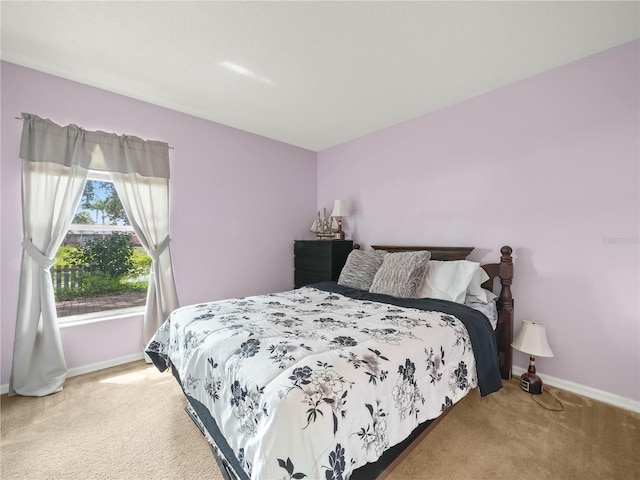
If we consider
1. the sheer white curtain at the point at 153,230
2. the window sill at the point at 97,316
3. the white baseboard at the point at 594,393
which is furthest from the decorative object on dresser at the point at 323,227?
the white baseboard at the point at 594,393

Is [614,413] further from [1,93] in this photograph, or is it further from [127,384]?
[1,93]

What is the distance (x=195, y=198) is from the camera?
3035 millimetres

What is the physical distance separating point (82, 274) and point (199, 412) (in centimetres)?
195

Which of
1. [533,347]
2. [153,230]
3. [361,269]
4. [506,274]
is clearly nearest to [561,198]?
[506,274]

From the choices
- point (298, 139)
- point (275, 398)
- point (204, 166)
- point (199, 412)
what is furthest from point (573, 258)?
point (204, 166)

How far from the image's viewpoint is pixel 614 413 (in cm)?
183

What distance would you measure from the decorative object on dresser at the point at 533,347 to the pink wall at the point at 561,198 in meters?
0.21

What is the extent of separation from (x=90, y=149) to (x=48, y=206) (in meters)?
0.59

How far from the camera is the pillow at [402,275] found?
7.58 feet

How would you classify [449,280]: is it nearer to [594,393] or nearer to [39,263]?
[594,393]

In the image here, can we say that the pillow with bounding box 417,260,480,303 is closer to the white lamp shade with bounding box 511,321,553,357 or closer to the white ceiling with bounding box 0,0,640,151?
the white lamp shade with bounding box 511,321,553,357

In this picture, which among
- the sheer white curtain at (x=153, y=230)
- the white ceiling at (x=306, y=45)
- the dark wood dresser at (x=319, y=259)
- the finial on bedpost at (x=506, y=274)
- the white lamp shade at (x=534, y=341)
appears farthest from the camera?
the dark wood dresser at (x=319, y=259)

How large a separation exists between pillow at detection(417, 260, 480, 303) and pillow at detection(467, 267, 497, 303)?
0.05 m

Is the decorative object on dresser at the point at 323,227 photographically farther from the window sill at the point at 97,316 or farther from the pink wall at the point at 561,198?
the window sill at the point at 97,316
